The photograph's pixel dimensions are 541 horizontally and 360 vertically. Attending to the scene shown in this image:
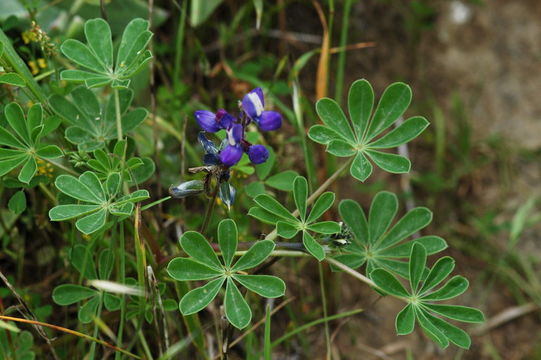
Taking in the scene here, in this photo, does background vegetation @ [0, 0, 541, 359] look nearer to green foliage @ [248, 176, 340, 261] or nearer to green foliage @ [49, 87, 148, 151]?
green foliage @ [49, 87, 148, 151]

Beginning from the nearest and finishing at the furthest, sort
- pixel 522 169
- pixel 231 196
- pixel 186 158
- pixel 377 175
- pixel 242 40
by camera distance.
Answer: pixel 231 196 → pixel 186 158 → pixel 242 40 → pixel 377 175 → pixel 522 169

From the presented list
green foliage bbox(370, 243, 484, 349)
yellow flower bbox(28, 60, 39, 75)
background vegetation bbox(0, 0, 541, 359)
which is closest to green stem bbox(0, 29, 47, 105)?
background vegetation bbox(0, 0, 541, 359)

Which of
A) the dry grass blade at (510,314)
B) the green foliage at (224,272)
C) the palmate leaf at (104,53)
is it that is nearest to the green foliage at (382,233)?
the green foliage at (224,272)

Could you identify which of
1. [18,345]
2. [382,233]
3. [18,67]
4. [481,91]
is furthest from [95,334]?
[481,91]

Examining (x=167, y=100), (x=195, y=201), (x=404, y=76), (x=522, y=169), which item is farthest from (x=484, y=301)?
(x=167, y=100)

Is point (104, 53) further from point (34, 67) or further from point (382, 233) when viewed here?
point (382, 233)

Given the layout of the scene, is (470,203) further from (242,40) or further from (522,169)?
(242,40)

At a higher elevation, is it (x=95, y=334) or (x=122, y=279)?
(x=122, y=279)
